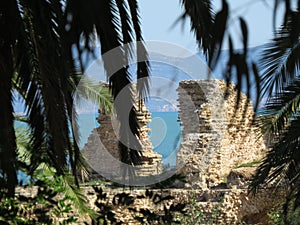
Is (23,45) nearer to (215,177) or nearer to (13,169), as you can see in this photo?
(13,169)

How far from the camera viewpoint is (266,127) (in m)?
7.64

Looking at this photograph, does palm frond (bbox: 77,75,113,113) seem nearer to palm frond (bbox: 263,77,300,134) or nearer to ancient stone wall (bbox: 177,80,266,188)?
palm frond (bbox: 263,77,300,134)

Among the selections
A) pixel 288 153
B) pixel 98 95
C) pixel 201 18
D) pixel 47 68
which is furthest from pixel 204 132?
pixel 201 18

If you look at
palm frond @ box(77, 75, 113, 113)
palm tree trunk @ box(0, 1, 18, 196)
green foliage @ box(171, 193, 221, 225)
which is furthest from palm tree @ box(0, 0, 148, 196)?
green foliage @ box(171, 193, 221, 225)

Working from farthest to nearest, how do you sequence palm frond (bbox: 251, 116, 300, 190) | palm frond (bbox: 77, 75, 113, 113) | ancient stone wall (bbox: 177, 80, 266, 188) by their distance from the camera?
ancient stone wall (bbox: 177, 80, 266, 188)
palm frond (bbox: 77, 75, 113, 113)
palm frond (bbox: 251, 116, 300, 190)

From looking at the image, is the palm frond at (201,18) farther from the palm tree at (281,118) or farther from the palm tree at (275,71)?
the palm tree at (281,118)

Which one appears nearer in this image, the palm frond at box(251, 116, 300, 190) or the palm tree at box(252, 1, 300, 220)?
the palm tree at box(252, 1, 300, 220)

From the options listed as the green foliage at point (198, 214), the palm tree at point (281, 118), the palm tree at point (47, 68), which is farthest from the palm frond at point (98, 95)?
the palm tree at point (47, 68)

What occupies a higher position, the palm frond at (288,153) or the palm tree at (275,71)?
the palm tree at (275,71)

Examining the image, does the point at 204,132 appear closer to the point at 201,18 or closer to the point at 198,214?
the point at 198,214

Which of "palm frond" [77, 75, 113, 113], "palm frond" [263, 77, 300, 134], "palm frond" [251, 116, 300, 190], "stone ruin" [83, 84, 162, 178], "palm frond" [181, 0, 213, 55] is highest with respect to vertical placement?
"palm frond" [181, 0, 213, 55]

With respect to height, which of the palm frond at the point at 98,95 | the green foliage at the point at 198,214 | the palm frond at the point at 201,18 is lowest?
the green foliage at the point at 198,214

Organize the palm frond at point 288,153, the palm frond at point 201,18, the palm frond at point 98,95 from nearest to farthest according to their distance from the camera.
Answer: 1. the palm frond at point 201,18
2. the palm frond at point 288,153
3. the palm frond at point 98,95

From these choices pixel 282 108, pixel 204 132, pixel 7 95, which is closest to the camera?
pixel 7 95
